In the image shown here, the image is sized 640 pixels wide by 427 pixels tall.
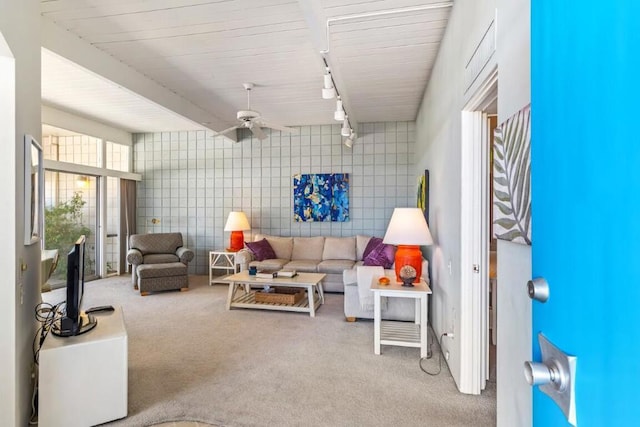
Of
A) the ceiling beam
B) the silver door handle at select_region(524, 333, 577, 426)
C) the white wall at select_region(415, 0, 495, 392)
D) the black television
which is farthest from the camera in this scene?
the ceiling beam

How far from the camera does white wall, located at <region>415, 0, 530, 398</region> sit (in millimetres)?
1372

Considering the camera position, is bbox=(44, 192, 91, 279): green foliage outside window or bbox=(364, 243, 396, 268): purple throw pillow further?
bbox=(44, 192, 91, 279): green foliage outside window

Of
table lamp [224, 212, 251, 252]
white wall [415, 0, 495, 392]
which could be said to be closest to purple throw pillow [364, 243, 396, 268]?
white wall [415, 0, 495, 392]

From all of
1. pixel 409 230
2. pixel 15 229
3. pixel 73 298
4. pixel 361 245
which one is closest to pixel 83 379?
pixel 73 298

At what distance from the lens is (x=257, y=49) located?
3.16 metres

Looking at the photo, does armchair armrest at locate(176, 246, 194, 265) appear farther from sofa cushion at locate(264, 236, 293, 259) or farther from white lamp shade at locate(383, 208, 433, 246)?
white lamp shade at locate(383, 208, 433, 246)

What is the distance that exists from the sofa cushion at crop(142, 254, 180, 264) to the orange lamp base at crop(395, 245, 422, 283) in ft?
12.6

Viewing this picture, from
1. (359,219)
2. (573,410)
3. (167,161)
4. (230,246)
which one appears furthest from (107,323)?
(167,161)

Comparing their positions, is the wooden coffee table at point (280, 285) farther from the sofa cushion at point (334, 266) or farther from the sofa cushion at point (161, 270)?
the sofa cushion at point (161, 270)

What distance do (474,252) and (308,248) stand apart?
12.0ft

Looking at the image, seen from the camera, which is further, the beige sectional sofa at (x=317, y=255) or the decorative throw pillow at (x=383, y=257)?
the beige sectional sofa at (x=317, y=255)

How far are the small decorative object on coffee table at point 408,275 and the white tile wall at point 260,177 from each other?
2793mm

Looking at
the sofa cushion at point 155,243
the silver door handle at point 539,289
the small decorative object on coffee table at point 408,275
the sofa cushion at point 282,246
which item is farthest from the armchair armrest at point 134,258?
the silver door handle at point 539,289

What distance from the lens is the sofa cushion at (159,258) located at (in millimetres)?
5328
